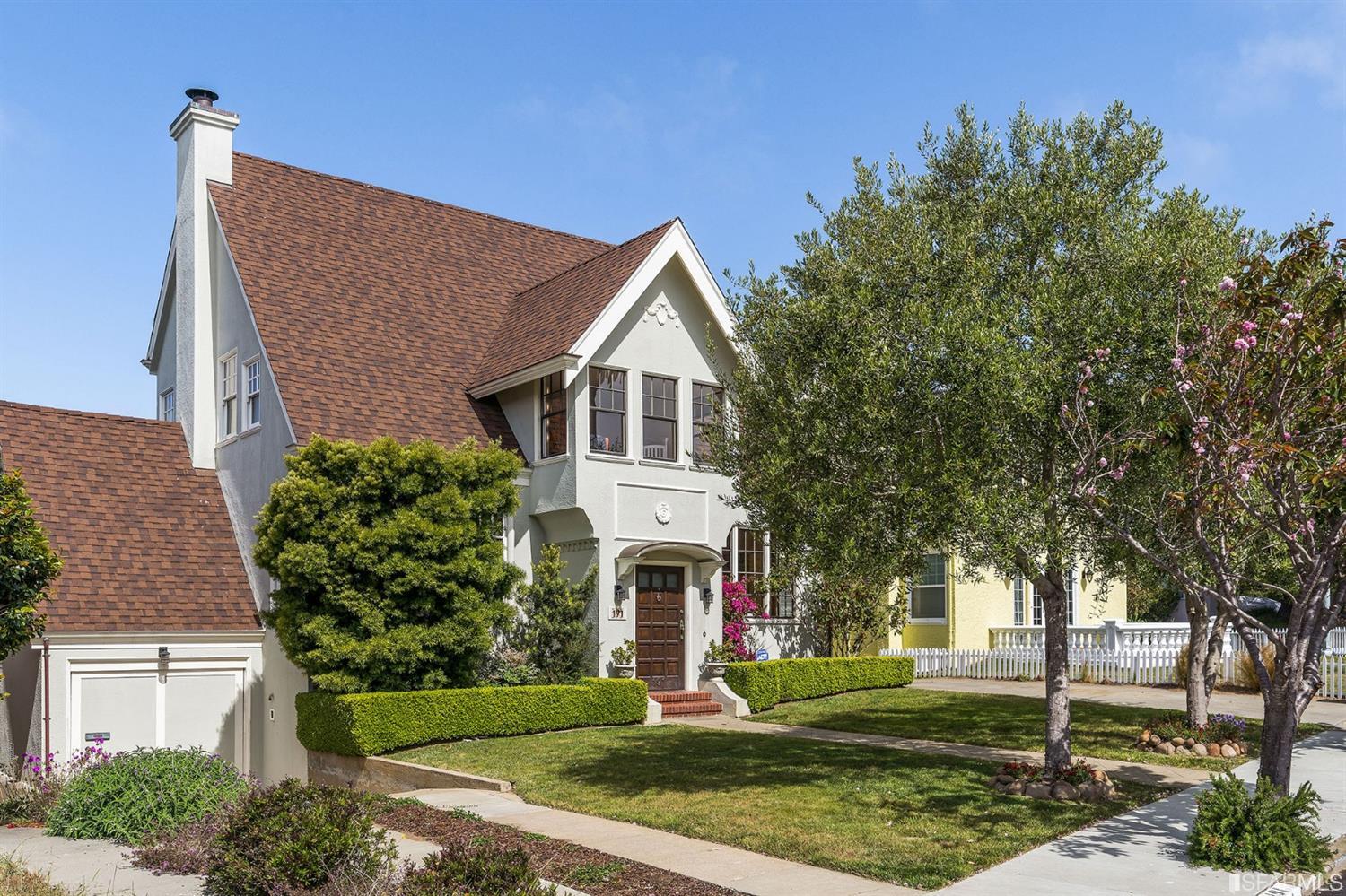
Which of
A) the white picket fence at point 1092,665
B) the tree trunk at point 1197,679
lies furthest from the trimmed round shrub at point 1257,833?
the white picket fence at point 1092,665

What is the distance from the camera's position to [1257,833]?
10.2 metres

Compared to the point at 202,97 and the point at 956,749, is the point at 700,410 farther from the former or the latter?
the point at 202,97

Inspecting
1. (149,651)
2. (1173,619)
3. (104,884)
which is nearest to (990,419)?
(104,884)

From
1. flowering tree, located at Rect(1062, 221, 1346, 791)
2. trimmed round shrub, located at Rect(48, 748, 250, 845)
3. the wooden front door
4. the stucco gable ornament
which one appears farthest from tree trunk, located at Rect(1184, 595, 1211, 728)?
trimmed round shrub, located at Rect(48, 748, 250, 845)

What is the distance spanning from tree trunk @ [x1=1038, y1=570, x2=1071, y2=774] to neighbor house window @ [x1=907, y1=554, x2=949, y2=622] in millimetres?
17172

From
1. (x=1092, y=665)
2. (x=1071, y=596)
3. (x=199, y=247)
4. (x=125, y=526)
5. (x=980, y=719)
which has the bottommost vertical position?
(x=980, y=719)

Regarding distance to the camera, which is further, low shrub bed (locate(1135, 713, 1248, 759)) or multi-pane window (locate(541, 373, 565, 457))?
multi-pane window (locate(541, 373, 565, 457))

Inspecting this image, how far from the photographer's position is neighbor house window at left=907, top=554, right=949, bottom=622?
31.2 metres

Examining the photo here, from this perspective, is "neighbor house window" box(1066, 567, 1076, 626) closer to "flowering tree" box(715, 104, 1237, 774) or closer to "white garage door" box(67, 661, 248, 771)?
"flowering tree" box(715, 104, 1237, 774)

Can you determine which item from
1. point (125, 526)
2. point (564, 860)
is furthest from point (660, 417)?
point (564, 860)

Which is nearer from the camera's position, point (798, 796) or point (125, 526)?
point (798, 796)

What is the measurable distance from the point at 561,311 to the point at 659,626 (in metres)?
6.44

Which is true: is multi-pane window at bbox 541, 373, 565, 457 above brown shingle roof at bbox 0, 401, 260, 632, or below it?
above

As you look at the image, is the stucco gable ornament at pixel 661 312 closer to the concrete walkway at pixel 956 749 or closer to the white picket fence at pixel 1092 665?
the concrete walkway at pixel 956 749
